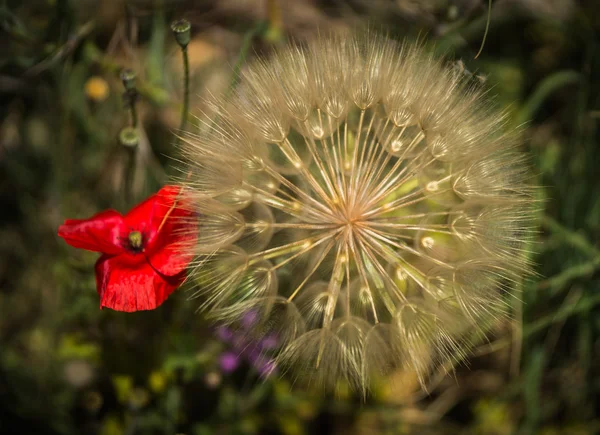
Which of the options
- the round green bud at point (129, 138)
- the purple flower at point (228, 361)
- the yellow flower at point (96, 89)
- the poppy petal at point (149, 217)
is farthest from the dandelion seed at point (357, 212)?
the yellow flower at point (96, 89)

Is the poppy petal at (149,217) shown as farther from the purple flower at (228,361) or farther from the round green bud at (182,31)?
the purple flower at (228,361)

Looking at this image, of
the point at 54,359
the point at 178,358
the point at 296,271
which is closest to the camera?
the point at 296,271

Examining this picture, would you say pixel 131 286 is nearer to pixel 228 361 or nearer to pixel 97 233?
pixel 97 233

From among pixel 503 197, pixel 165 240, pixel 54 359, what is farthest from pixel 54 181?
pixel 503 197

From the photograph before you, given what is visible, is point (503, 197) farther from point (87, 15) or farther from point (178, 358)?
point (87, 15)

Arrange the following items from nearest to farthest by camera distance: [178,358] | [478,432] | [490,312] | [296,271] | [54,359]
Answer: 1. [490,312]
2. [296,271]
3. [178,358]
4. [54,359]
5. [478,432]

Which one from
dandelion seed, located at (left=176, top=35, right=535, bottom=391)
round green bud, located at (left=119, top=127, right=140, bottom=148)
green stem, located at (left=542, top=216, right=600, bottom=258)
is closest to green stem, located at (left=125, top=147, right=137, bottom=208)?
round green bud, located at (left=119, top=127, right=140, bottom=148)

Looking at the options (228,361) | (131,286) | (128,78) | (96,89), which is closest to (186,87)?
(128,78)

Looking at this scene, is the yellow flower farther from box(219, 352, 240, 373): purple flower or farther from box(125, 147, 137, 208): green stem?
box(219, 352, 240, 373): purple flower
